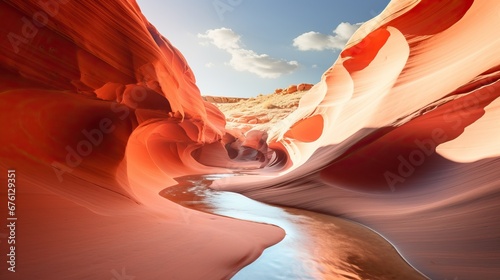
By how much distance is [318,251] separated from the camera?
12.6 feet

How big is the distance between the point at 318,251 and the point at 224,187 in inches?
215

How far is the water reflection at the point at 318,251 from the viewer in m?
3.17

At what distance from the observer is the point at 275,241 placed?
4.15 m

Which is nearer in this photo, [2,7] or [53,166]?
[2,7]

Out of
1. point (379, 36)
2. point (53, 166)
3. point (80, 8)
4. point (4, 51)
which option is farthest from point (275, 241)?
point (379, 36)

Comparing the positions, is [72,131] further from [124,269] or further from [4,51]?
[124,269]

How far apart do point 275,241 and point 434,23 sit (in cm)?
719

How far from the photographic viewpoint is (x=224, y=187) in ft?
29.3

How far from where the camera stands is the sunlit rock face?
309 cm

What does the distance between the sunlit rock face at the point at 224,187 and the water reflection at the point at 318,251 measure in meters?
0.23

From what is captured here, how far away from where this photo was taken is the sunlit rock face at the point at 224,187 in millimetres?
3092

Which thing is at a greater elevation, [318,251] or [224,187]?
[224,187]

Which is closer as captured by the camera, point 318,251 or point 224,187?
point 318,251

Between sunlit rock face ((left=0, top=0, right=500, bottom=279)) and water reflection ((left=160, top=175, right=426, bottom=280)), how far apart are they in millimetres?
227
